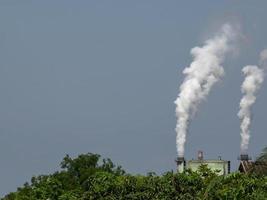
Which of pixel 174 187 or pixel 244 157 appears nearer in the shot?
pixel 174 187

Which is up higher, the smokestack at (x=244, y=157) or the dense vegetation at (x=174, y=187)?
the smokestack at (x=244, y=157)

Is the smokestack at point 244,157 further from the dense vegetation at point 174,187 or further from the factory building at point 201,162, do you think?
the dense vegetation at point 174,187

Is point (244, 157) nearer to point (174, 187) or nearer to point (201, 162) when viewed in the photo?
point (201, 162)

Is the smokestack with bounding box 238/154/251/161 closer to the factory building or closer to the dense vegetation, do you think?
the factory building

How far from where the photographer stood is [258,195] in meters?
39.6

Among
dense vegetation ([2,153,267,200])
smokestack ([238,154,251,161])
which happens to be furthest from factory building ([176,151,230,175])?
dense vegetation ([2,153,267,200])

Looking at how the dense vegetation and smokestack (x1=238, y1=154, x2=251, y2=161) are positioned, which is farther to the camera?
smokestack (x1=238, y1=154, x2=251, y2=161)

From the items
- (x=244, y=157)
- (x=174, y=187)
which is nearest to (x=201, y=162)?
(x=244, y=157)

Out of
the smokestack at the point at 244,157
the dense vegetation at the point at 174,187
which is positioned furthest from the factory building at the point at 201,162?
the dense vegetation at the point at 174,187

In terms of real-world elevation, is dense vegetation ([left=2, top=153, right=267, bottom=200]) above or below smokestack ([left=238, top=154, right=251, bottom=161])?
below

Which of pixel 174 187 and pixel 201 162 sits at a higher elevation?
pixel 201 162

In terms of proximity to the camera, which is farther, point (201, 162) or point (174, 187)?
point (201, 162)

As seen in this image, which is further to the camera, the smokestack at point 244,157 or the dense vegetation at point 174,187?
the smokestack at point 244,157

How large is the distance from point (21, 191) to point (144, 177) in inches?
1046
